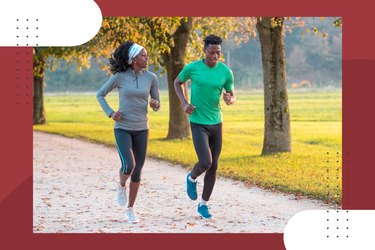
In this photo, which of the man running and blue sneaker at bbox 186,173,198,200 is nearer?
the man running

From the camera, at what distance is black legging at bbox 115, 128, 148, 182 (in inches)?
338

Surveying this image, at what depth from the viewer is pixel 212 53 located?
28.5 ft

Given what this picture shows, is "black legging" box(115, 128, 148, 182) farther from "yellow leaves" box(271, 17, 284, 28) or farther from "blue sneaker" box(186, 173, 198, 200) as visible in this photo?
"yellow leaves" box(271, 17, 284, 28)

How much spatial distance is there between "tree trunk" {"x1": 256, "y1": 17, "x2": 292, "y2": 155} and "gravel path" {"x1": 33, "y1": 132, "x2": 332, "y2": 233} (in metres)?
2.24

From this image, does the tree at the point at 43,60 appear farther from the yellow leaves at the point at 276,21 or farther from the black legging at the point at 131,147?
the black legging at the point at 131,147

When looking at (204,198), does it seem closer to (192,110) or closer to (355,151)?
(192,110)

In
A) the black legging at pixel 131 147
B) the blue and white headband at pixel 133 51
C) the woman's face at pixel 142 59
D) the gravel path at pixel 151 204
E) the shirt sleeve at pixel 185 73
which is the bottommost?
the gravel path at pixel 151 204

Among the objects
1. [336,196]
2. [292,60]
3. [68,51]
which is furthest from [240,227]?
[292,60]

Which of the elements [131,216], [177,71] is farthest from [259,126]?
[131,216]

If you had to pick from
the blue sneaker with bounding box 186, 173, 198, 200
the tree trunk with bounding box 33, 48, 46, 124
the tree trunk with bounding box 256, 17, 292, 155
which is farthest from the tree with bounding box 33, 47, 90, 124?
the blue sneaker with bounding box 186, 173, 198, 200

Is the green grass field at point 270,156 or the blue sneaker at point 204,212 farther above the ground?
the green grass field at point 270,156

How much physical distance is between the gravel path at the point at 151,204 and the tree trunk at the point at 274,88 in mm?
2239

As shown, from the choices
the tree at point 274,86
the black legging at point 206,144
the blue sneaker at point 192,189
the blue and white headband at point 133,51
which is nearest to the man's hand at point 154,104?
the blue and white headband at point 133,51

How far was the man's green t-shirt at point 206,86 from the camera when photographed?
880cm
